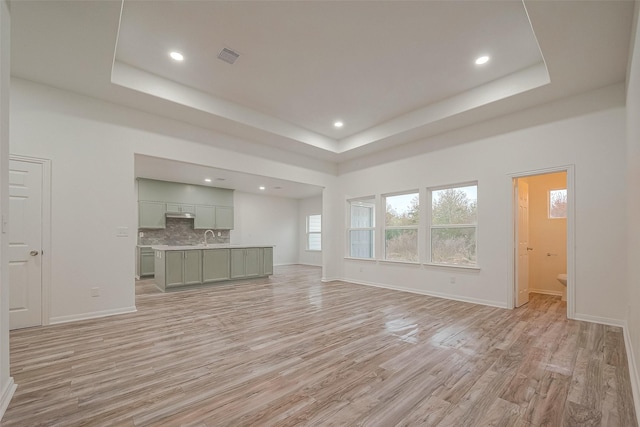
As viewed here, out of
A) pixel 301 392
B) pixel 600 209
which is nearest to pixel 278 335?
pixel 301 392

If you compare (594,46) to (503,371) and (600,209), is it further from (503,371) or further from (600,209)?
(503,371)

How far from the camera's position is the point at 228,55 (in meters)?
3.43

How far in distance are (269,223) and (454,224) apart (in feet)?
23.1

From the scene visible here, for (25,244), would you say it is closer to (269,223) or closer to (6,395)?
(6,395)

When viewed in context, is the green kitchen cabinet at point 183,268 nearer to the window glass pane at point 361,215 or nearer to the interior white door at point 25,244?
the interior white door at point 25,244

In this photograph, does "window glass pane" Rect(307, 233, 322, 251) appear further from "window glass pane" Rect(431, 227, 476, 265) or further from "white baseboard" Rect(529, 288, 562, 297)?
"white baseboard" Rect(529, 288, 562, 297)

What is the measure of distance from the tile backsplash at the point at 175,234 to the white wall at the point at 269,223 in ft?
4.18

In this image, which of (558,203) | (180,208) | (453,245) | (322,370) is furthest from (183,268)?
(558,203)

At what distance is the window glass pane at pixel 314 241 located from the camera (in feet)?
35.3

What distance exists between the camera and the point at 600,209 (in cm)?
363

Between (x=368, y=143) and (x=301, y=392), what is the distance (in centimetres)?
477

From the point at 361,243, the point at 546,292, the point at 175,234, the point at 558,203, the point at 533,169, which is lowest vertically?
the point at 546,292

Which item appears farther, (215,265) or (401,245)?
(215,265)

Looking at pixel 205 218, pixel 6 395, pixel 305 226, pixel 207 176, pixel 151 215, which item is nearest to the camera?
pixel 6 395
